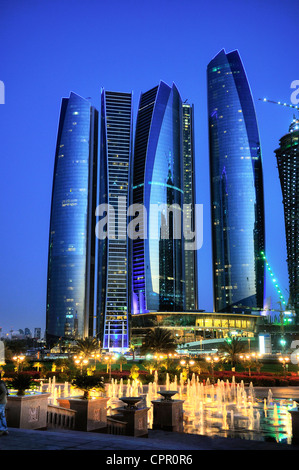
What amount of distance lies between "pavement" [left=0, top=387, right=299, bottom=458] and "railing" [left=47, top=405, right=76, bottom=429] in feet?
11.0

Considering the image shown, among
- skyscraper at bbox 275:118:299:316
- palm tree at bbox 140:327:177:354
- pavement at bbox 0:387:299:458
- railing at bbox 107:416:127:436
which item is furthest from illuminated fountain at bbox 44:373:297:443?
skyscraper at bbox 275:118:299:316

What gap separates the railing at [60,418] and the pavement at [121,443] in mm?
3345

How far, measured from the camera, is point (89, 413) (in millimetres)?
17219

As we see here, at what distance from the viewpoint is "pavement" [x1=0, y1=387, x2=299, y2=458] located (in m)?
10.6

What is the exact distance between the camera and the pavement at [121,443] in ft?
34.7

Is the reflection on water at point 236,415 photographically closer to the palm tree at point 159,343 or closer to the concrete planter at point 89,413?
the concrete planter at point 89,413

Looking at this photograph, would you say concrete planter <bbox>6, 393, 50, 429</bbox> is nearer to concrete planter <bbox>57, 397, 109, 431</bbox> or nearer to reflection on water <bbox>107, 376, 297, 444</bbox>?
concrete planter <bbox>57, 397, 109, 431</bbox>

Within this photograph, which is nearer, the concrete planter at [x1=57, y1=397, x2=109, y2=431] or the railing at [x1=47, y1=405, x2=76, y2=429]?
the concrete planter at [x1=57, y1=397, x2=109, y2=431]

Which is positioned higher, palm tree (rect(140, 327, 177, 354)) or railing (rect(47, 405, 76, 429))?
palm tree (rect(140, 327, 177, 354))

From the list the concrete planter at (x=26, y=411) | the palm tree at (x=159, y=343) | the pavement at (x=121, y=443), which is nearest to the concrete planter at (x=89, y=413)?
the concrete planter at (x=26, y=411)

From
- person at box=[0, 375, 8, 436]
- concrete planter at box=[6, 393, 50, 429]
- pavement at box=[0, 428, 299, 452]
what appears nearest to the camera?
pavement at box=[0, 428, 299, 452]
